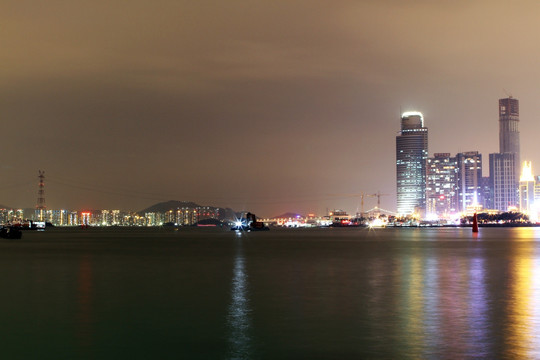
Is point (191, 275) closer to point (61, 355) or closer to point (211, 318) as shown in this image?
point (211, 318)

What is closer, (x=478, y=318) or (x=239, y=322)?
(x=239, y=322)

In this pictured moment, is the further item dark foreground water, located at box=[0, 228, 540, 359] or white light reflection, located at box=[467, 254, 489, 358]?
dark foreground water, located at box=[0, 228, 540, 359]

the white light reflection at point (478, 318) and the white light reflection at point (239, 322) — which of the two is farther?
the white light reflection at point (239, 322)

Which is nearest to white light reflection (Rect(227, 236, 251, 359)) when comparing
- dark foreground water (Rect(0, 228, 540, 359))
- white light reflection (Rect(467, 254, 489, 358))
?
dark foreground water (Rect(0, 228, 540, 359))

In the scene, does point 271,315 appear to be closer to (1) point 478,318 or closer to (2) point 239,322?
(2) point 239,322

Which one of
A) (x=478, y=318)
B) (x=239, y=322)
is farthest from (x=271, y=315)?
(x=478, y=318)

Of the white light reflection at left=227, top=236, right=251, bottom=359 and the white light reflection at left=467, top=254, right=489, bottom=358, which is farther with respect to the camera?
the white light reflection at left=227, top=236, right=251, bottom=359

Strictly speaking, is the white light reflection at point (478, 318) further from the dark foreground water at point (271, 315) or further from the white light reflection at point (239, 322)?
the white light reflection at point (239, 322)

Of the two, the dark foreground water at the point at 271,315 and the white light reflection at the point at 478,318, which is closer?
the white light reflection at the point at 478,318

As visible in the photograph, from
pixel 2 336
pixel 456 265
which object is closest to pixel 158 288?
pixel 2 336

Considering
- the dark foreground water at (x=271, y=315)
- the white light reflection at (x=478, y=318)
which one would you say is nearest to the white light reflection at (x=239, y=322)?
the dark foreground water at (x=271, y=315)

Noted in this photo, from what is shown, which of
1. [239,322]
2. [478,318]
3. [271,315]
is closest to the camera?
[239,322]

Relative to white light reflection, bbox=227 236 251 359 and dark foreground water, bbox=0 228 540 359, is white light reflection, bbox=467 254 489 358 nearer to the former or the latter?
dark foreground water, bbox=0 228 540 359

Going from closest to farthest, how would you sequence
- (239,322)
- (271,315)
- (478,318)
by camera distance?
(239,322)
(478,318)
(271,315)
